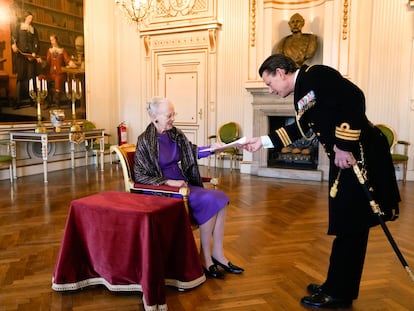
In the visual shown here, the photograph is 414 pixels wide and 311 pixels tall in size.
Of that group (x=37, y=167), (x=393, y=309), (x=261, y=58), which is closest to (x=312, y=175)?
(x=261, y=58)

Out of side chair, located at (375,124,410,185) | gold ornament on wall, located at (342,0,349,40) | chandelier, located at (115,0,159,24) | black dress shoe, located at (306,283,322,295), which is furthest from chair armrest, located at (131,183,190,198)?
gold ornament on wall, located at (342,0,349,40)

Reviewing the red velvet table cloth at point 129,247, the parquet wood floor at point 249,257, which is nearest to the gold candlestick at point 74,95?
the parquet wood floor at point 249,257

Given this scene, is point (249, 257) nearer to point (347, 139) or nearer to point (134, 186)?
point (134, 186)

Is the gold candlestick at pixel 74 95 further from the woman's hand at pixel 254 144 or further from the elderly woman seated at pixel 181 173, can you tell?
the woman's hand at pixel 254 144

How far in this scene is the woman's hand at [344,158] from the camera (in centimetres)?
218

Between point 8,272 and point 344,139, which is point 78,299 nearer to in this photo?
point 8,272

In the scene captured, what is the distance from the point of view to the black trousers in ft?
7.83

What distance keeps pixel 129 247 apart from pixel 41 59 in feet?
20.3

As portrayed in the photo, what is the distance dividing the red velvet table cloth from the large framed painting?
4.92 m

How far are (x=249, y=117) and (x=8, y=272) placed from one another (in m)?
5.52

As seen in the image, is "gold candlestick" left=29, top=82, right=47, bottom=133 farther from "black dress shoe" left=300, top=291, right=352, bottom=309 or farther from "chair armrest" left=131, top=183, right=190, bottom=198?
"black dress shoe" left=300, top=291, right=352, bottom=309

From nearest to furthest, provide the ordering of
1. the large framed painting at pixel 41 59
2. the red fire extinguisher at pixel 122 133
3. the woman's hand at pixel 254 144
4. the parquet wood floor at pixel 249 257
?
the parquet wood floor at pixel 249 257 → the woman's hand at pixel 254 144 → the large framed painting at pixel 41 59 → the red fire extinguisher at pixel 122 133

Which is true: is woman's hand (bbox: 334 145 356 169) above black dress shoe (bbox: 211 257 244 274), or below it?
above

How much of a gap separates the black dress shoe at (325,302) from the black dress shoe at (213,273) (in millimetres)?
647
